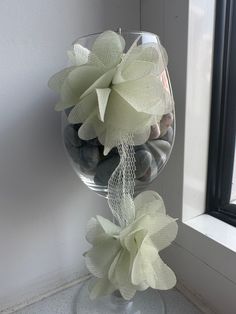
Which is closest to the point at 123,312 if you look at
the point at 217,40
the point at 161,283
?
the point at 161,283

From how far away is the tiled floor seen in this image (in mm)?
538

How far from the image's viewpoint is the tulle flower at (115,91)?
Answer: 34 cm

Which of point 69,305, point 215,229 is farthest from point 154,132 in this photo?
point 69,305

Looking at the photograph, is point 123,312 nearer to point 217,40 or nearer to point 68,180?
point 68,180

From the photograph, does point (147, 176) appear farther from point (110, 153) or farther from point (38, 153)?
point (38, 153)

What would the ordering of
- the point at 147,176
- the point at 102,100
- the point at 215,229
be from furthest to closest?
the point at 215,229
the point at 147,176
the point at 102,100

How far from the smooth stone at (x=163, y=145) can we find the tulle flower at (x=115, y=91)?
40 millimetres

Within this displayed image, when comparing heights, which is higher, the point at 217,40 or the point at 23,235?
the point at 217,40

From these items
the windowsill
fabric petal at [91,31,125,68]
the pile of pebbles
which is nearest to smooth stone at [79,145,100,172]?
the pile of pebbles

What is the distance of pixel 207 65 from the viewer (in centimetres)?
51

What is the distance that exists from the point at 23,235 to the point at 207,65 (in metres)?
0.45

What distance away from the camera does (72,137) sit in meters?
0.41

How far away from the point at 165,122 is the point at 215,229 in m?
0.25

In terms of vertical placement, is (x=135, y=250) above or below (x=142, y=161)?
below
